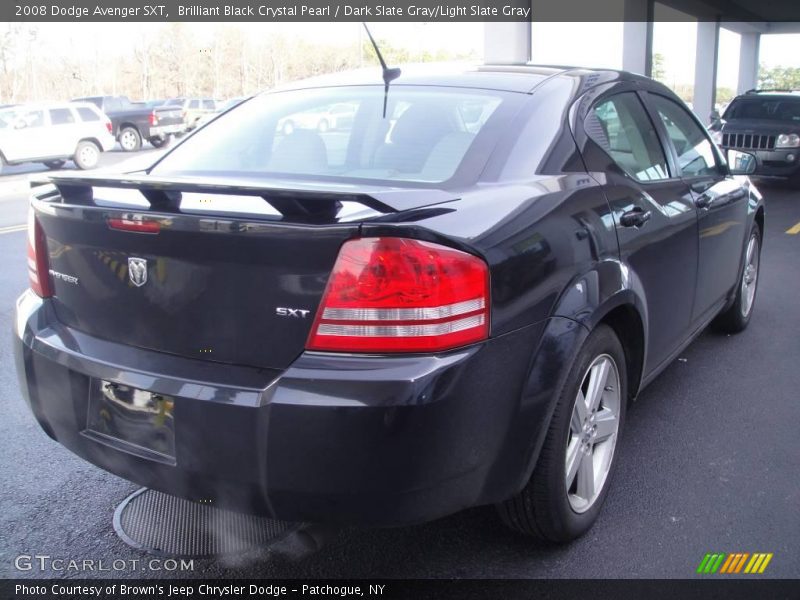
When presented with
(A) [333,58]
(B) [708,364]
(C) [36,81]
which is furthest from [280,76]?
(B) [708,364]

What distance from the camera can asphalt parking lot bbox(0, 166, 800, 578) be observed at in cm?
255

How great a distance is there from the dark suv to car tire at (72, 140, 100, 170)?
15.2 meters

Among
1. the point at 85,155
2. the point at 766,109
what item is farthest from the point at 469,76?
the point at 85,155

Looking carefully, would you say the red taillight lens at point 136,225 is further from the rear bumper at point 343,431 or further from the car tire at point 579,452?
the car tire at point 579,452

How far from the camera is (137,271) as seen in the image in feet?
7.30

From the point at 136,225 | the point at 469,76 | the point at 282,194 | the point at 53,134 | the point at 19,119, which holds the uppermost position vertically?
the point at 469,76

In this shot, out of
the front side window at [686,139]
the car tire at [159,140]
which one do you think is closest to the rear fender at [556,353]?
the front side window at [686,139]

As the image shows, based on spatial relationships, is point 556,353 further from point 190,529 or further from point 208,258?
point 190,529

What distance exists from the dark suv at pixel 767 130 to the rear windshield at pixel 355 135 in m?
10.3

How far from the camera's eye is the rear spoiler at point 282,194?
2002 millimetres

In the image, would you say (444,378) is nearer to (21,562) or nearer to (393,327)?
(393,327)

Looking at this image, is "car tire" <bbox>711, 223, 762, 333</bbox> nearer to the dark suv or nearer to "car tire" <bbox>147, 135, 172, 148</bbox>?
the dark suv

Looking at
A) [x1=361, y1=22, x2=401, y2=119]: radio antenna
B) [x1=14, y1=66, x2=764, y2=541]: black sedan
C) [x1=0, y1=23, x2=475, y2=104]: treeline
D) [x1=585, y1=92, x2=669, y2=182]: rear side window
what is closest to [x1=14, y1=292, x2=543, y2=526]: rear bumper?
[x1=14, y1=66, x2=764, y2=541]: black sedan

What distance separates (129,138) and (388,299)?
25775 millimetres
